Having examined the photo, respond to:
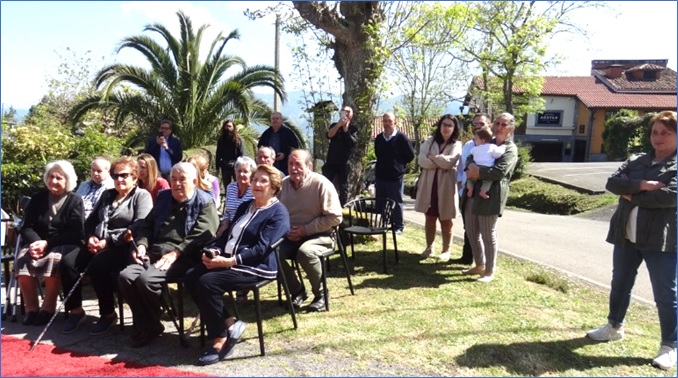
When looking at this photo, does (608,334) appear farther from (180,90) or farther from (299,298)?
(180,90)

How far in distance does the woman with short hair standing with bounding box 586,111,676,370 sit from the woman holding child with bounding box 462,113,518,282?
4.93ft

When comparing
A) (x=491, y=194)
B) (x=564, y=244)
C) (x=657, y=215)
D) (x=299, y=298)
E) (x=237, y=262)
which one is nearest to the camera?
(x=657, y=215)

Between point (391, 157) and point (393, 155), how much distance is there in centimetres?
4

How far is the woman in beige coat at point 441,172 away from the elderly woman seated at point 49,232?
3.60 metres

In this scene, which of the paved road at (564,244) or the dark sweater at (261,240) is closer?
the dark sweater at (261,240)

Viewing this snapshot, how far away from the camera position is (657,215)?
3740 millimetres

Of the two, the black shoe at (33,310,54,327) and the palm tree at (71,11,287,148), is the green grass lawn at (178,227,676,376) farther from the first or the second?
the palm tree at (71,11,287,148)

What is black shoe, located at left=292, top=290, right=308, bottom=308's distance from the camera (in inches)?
197

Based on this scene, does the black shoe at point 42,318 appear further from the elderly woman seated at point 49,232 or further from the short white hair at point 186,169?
the short white hair at point 186,169

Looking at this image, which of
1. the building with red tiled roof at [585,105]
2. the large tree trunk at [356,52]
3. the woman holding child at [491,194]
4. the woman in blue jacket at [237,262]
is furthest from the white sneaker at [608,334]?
the building with red tiled roof at [585,105]

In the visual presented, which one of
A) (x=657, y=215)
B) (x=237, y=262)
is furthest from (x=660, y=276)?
(x=237, y=262)

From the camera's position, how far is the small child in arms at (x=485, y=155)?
543 cm

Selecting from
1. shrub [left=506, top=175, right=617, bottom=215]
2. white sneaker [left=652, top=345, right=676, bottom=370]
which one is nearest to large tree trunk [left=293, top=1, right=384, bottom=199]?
white sneaker [left=652, top=345, right=676, bottom=370]

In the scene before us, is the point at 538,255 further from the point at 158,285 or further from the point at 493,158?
the point at 158,285
